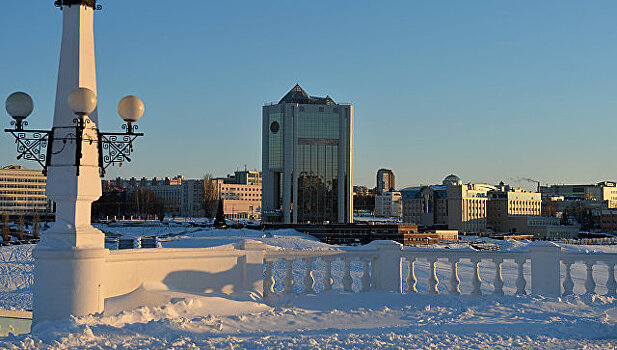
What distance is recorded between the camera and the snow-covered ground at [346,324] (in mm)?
7848

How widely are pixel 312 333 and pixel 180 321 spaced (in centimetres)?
169

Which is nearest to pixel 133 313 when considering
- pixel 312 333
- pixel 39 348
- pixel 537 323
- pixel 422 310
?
pixel 39 348

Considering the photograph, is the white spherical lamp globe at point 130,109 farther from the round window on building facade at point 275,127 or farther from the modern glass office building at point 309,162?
the round window on building facade at point 275,127

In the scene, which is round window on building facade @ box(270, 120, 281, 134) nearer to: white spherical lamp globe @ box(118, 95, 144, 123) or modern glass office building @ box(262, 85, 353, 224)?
modern glass office building @ box(262, 85, 353, 224)

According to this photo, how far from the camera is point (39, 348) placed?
737 cm

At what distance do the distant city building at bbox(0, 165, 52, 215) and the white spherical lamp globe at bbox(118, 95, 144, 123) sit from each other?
600 feet

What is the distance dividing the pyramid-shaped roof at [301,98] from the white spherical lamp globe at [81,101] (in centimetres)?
13925

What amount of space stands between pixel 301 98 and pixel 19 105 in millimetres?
140018

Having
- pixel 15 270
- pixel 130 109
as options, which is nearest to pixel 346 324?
pixel 130 109

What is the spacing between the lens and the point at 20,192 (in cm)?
18362

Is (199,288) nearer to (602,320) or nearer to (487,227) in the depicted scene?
(602,320)

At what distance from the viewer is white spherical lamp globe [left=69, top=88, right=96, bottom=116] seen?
8.92m

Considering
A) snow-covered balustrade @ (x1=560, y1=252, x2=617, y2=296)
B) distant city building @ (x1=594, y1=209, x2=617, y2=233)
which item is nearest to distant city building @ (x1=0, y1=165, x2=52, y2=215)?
distant city building @ (x1=594, y1=209, x2=617, y2=233)

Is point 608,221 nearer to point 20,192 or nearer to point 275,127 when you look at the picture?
point 275,127
